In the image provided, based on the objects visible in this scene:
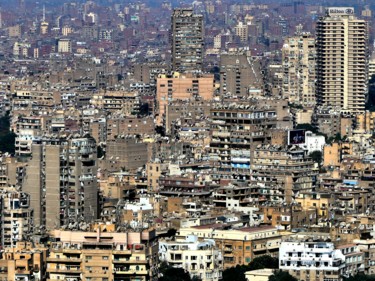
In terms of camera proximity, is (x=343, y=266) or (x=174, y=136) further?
(x=174, y=136)

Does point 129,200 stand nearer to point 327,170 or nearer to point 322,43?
point 327,170

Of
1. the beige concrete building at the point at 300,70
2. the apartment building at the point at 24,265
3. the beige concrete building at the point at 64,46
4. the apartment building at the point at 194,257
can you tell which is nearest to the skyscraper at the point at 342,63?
the beige concrete building at the point at 300,70

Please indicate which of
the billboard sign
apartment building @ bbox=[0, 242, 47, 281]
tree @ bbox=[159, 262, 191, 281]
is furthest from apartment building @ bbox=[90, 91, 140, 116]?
apartment building @ bbox=[0, 242, 47, 281]

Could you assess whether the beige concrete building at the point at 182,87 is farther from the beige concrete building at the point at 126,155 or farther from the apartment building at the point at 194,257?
the apartment building at the point at 194,257

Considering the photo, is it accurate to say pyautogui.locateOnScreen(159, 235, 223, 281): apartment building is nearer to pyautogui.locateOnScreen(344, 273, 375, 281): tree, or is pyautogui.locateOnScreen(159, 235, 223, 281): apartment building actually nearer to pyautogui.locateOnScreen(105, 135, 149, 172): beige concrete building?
pyautogui.locateOnScreen(344, 273, 375, 281): tree

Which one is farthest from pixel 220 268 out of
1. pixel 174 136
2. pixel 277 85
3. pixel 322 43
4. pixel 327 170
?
pixel 277 85
